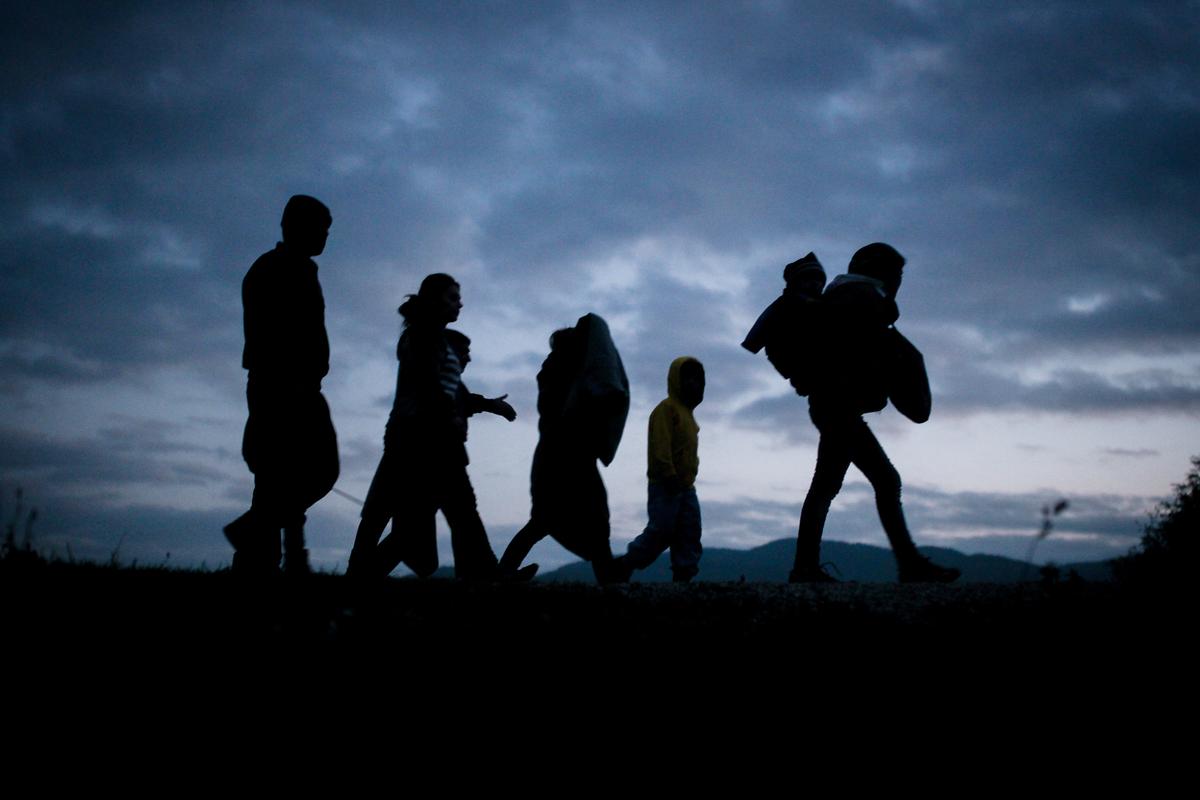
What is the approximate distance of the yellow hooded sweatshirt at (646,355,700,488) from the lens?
24.7ft

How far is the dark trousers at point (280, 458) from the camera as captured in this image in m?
4.75

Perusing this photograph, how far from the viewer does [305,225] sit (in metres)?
5.12

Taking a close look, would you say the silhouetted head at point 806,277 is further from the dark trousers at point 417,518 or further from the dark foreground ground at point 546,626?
the dark trousers at point 417,518

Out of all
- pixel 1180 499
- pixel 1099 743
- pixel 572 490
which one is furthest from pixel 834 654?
pixel 1180 499

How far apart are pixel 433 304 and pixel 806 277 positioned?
114 inches

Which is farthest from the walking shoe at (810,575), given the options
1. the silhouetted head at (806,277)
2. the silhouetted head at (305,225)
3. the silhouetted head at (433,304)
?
the silhouetted head at (305,225)

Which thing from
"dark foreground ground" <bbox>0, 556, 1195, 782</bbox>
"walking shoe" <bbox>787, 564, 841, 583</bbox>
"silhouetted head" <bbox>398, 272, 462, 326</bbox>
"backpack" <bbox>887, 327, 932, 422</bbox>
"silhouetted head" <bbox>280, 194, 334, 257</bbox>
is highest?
"silhouetted head" <bbox>280, 194, 334, 257</bbox>

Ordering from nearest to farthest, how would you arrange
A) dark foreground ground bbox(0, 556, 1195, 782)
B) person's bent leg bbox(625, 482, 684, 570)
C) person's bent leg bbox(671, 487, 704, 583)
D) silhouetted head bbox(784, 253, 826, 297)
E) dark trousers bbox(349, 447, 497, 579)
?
1. dark foreground ground bbox(0, 556, 1195, 782)
2. dark trousers bbox(349, 447, 497, 579)
3. silhouetted head bbox(784, 253, 826, 297)
4. person's bent leg bbox(625, 482, 684, 570)
5. person's bent leg bbox(671, 487, 704, 583)

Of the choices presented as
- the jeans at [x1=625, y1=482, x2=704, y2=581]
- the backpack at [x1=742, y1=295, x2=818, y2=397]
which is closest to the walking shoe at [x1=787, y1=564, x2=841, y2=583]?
the backpack at [x1=742, y1=295, x2=818, y2=397]

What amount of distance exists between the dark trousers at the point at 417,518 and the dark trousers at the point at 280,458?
54 cm

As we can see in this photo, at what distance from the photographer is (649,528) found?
7496 millimetres

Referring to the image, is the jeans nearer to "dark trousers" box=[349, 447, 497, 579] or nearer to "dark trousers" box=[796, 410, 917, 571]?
"dark trousers" box=[796, 410, 917, 571]

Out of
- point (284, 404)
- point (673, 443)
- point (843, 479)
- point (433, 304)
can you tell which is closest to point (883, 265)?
point (843, 479)

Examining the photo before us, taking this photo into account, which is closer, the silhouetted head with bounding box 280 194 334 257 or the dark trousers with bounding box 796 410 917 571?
the silhouetted head with bounding box 280 194 334 257
